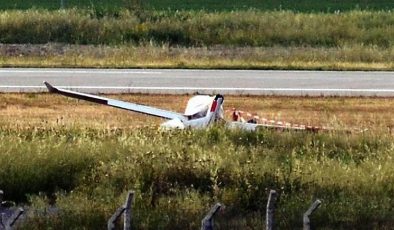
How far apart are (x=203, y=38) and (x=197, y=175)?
24.6m

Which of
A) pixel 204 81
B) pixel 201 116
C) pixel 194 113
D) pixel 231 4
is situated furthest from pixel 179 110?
pixel 231 4

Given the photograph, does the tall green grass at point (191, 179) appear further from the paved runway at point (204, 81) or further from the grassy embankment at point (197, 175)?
the paved runway at point (204, 81)

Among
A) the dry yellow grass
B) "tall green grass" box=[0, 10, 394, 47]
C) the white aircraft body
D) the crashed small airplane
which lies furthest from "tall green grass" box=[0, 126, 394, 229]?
"tall green grass" box=[0, 10, 394, 47]

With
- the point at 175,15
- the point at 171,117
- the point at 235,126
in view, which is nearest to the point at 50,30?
the point at 175,15

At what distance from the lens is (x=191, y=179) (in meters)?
11.0

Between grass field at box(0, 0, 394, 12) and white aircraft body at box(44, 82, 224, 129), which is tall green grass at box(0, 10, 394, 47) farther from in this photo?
white aircraft body at box(44, 82, 224, 129)

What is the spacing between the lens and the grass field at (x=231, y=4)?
47.2 meters

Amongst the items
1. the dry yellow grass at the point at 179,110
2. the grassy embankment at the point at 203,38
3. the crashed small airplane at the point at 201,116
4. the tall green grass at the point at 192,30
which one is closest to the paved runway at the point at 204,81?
the dry yellow grass at the point at 179,110

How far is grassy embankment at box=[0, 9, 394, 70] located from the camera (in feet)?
98.2

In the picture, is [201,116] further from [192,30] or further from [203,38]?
[192,30]

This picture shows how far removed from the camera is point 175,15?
38.3 meters

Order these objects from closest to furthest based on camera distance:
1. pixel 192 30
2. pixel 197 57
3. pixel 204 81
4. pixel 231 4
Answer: pixel 204 81 → pixel 197 57 → pixel 192 30 → pixel 231 4

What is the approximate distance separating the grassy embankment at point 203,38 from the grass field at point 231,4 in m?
8.45

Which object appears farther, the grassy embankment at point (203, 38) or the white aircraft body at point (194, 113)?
the grassy embankment at point (203, 38)
